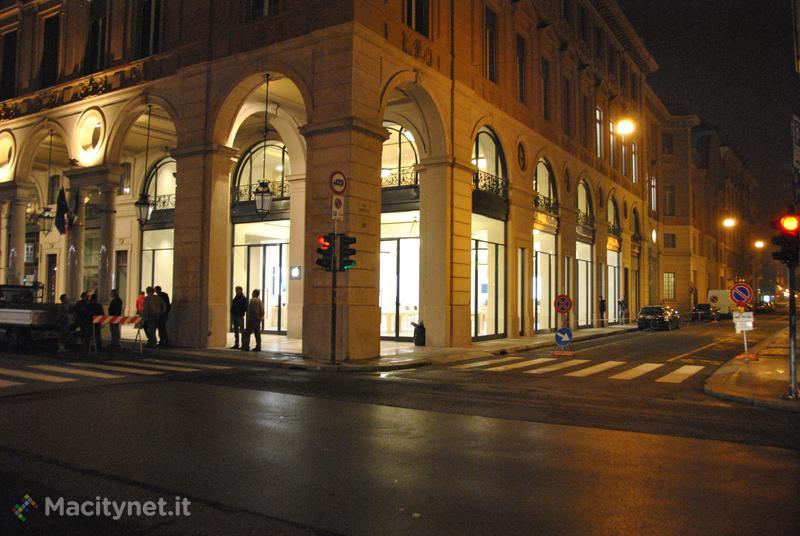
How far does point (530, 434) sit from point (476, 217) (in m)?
16.4

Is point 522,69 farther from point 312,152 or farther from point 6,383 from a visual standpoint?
point 6,383

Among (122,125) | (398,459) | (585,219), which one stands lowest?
(398,459)

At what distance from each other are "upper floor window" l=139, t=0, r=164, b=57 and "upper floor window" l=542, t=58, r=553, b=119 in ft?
56.2

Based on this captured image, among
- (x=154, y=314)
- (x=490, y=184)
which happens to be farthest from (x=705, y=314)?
(x=154, y=314)

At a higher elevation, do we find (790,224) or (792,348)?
(790,224)

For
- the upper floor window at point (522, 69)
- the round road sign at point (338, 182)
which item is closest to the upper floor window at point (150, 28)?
the round road sign at point (338, 182)

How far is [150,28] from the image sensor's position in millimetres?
23109

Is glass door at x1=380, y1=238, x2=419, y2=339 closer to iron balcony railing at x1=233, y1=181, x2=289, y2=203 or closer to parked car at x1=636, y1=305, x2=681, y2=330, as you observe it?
iron balcony railing at x1=233, y1=181, x2=289, y2=203

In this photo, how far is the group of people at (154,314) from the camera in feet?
62.3

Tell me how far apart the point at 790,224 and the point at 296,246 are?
16007 mm

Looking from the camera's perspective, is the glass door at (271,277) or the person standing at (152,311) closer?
the person standing at (152,311)

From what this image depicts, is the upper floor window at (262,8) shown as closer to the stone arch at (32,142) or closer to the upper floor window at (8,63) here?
the stone arch at (32,142)

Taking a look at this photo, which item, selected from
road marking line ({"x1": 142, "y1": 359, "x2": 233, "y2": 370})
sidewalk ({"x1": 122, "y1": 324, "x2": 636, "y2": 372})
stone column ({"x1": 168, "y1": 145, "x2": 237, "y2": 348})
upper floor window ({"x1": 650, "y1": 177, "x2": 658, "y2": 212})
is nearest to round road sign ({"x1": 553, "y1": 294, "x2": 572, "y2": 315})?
sidewalk ({"x1": 122, "y1": 324, "x2": 636, "y2": 372})

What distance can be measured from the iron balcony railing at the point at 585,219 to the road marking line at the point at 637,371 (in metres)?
17.4
